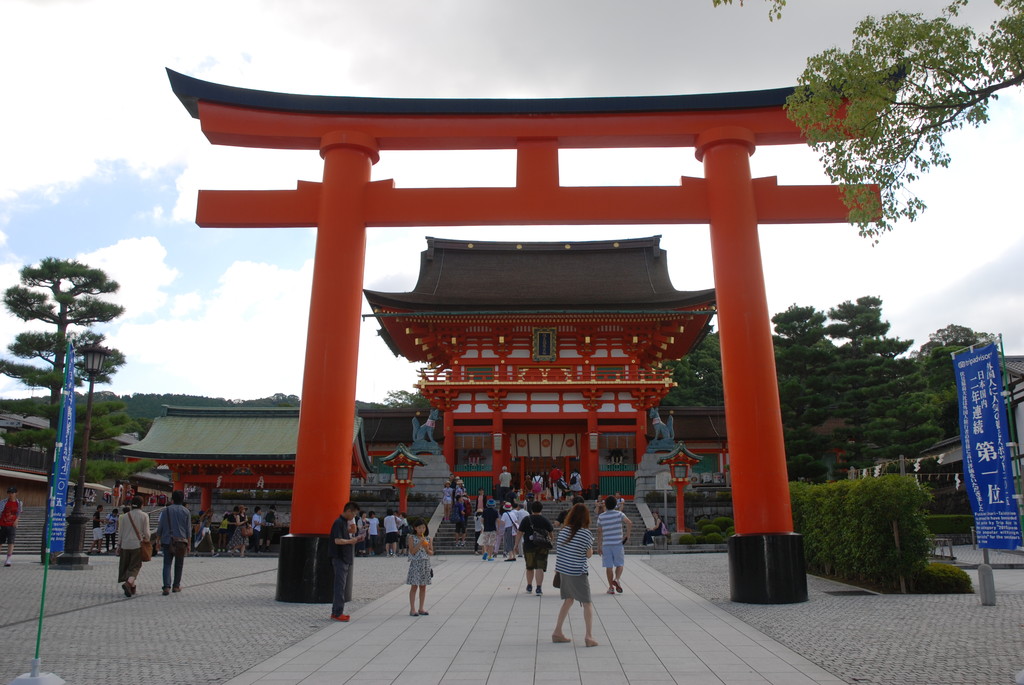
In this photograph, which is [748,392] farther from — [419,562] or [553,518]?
[553,518]

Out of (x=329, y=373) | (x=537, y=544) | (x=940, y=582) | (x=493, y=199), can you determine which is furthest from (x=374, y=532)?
(x=940, y=582)

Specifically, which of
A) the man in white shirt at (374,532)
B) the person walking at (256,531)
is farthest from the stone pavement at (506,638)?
the person walking at (256,531)

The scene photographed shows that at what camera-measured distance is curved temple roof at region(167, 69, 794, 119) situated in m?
10.7

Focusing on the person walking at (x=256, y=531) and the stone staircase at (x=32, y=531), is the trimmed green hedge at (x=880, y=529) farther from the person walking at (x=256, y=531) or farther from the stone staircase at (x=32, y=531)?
the stone staircase at (x=32, y=531)

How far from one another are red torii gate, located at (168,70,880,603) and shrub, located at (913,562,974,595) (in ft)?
11.1

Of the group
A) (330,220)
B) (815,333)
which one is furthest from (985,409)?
(815,333)

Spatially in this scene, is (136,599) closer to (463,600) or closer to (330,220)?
(463,600)

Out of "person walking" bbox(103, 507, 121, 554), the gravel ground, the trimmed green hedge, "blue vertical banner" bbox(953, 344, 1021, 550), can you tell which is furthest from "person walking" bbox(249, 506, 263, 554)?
"blue vertical banner" bbox(953, 344, 1021, 550)

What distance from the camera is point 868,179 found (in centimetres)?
757

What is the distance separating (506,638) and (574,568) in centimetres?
103

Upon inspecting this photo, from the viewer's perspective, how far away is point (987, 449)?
9492 mm

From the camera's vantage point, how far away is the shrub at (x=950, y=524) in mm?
23391

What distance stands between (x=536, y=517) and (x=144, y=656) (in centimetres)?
601

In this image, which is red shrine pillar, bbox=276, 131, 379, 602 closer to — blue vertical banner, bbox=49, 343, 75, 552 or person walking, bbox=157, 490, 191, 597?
person walking, bbox=157, 490, 191, 597
